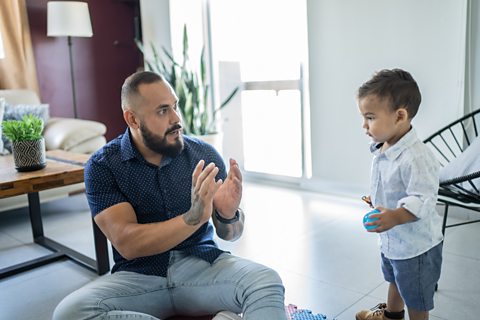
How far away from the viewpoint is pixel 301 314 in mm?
1683

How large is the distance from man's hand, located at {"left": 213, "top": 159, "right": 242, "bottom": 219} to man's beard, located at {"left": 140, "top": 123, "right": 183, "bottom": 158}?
187 mm

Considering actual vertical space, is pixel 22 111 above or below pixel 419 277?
above

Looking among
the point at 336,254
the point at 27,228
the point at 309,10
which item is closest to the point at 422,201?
the point at 336,254

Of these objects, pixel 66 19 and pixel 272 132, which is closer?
pixel 66 19

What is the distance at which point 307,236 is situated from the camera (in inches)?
100

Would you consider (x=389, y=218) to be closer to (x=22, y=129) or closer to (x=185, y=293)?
(x=185, y=293)

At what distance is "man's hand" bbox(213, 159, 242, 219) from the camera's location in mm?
1348

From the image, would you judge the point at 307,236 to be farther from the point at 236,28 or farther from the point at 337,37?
the point at 236,28

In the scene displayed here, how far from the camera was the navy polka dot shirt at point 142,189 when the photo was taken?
1354 mm

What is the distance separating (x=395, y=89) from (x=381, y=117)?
0.29 ft

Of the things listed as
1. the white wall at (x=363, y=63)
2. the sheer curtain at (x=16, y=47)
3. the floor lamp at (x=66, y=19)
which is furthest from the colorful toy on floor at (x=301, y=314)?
the sheer curtain at (x=16, y=47)

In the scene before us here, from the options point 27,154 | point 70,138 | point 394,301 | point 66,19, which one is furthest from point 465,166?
point 66,19

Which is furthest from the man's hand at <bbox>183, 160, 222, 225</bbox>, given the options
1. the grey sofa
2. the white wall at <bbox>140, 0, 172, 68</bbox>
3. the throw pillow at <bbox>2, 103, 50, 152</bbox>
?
the white wall at <bbox>140, 0, 172, 68</bbox>

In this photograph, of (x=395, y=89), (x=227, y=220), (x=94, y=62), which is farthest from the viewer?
(x=94, y=62)
